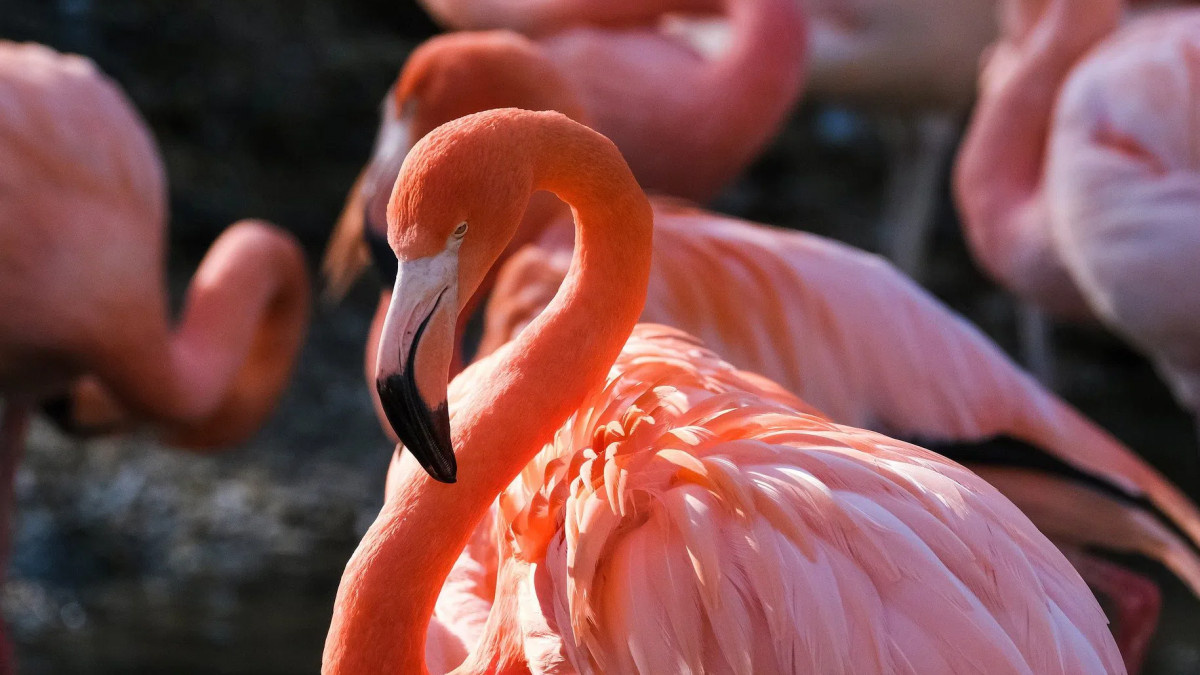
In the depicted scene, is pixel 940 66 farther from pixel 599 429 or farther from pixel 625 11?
pixel 599 429

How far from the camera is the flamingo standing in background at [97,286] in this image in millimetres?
3219

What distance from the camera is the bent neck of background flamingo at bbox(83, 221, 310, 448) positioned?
3.59m

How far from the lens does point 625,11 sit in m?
4.01

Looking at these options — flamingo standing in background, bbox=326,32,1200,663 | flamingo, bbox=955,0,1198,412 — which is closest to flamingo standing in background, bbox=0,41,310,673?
flamingo standing in background, bbox=326,32,1200,663

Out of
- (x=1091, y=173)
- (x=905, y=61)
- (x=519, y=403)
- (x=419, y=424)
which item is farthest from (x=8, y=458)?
(x=905, y=61)

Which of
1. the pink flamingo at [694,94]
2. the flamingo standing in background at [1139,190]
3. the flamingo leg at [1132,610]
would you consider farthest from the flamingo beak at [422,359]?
the flamingo standing in background at [1139,190]

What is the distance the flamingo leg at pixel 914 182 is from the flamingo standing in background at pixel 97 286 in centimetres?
228

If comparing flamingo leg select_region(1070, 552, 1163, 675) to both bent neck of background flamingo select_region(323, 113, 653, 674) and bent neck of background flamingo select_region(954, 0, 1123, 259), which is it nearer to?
bent neck of background flamingo select_region(954, 0, 1123, 259)

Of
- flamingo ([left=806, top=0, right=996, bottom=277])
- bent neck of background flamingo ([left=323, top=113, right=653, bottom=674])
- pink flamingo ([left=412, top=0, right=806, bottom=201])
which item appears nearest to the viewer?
bent neck of background flamingo ([left=323, top=113, right=653, bottom=674])

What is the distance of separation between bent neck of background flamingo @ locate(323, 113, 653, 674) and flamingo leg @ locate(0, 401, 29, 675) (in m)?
2.24

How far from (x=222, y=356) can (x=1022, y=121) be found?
2.26 m

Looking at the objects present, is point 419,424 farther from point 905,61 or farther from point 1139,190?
point 905,61

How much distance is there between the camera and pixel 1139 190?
346 centimetres

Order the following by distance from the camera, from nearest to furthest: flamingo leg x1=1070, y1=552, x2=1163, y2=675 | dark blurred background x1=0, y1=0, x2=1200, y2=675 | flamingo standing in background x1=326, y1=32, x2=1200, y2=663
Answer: flamingo standing in background x1=326, y1=32, x2=1200, y2=663
flamingo leg x1=1070, y1=552, x2=1163, y2=675
dark blurred background x1=0, y1=0, x2=1200, y2=675
